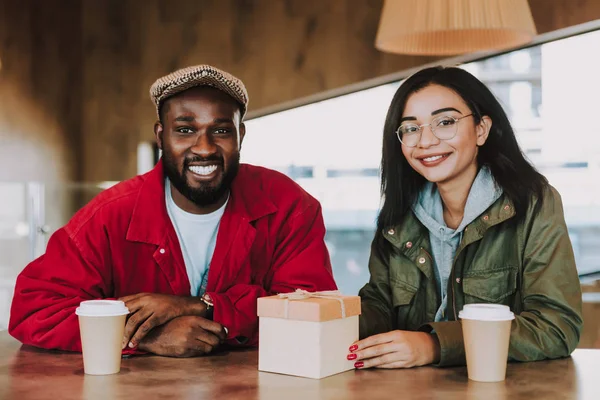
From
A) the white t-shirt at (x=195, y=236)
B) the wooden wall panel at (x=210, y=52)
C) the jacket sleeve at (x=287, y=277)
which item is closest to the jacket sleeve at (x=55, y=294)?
the white t-shirt at (x=195, y=236)

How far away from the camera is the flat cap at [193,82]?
2035mm

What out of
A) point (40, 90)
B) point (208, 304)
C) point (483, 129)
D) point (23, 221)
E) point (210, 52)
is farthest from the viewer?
point (210, 52)

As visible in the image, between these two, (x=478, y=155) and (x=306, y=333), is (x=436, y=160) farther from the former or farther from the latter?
(x=306, y=333)

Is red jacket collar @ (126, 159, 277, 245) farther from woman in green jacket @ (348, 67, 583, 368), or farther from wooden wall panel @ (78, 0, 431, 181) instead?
wooden wall panel @ (78, 0, 431, 181)

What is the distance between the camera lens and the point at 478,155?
2.06 m

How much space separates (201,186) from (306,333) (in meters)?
0.74

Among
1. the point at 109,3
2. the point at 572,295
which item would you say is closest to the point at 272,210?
the point at 572,295

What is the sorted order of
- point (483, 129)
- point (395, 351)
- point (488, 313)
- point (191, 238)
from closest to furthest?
point (488, 313)
point (395, 351)
point (483, 129)
point (191, 238)

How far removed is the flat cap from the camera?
2035 millimetres

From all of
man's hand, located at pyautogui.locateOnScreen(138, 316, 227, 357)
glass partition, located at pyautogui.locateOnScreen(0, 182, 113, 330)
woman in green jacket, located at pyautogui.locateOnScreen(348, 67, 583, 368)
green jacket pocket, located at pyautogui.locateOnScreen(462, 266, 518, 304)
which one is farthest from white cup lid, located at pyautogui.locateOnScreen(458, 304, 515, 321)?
glass partition, located at pyautogui.locateOnScreen(0, 182, 113, 330)

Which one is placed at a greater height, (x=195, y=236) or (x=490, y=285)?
(x=195, y=236)

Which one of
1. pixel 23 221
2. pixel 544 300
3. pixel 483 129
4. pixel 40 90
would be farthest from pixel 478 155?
pixel 40 90

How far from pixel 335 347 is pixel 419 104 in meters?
0.74

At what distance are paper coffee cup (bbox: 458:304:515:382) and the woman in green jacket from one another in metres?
0.33
